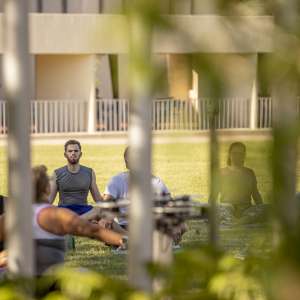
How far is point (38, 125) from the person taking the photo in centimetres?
3131

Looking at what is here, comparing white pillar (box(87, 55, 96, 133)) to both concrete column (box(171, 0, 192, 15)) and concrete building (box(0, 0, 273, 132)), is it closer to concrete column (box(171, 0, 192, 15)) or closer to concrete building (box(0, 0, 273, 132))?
concrete building (box(0, 0, 273, 132))

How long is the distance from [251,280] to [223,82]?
1.25 metres

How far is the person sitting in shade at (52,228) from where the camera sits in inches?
221

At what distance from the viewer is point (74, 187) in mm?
11703

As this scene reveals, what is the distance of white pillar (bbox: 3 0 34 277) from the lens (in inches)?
102

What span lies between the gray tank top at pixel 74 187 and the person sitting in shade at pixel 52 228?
5477 mm

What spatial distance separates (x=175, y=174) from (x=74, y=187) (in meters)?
8.64

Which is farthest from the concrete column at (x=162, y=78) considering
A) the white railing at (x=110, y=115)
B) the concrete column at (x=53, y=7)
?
the concrete column at (x=53, y=7)

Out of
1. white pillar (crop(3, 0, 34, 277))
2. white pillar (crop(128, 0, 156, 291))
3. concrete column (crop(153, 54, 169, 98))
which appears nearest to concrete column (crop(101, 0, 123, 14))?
concrete column (crop(153, 54, 169, 98))

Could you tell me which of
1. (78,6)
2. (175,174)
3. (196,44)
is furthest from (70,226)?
(78,6)

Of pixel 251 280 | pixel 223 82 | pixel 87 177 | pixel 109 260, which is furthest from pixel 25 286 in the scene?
pixel 87 177

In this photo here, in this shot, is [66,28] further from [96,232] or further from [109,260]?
[96,232]

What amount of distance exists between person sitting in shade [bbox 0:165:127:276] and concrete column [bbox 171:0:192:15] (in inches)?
155

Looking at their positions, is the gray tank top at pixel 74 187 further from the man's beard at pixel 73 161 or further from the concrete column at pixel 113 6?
the concrete column at pixel 113 6
